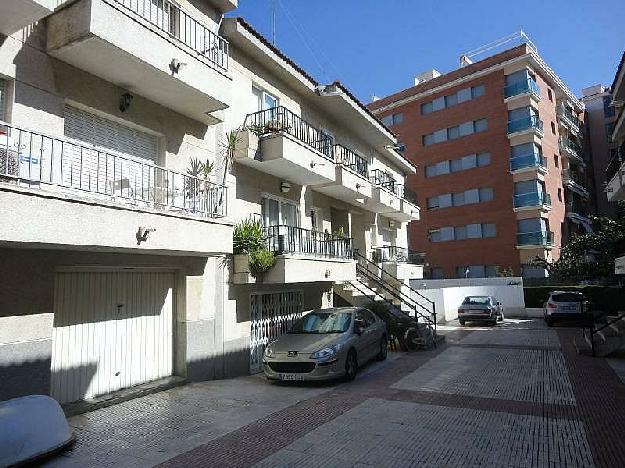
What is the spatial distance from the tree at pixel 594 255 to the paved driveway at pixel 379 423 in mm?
17341

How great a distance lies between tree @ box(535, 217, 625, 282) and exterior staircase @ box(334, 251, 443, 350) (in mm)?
13661

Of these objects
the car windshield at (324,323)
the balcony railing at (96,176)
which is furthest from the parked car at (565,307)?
the balcony railing at (96,176)

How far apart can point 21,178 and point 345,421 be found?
228 inches

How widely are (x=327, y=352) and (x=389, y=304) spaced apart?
7194mm

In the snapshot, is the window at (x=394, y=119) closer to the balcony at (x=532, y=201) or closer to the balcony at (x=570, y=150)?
the balcony at (x=532, y=201)

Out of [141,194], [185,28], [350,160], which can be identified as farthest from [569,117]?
[141,194]

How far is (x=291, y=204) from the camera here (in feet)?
47.0

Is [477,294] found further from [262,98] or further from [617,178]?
[262,98]

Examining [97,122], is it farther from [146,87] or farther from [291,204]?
[291,204]

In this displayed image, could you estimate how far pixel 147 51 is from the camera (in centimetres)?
788

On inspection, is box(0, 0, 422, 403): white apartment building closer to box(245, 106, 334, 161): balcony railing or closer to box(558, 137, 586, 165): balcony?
box(245, 106, 334, 161): balcony railing

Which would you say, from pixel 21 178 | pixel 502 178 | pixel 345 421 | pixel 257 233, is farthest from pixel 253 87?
pixel 502 178

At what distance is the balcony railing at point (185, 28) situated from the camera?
916cm

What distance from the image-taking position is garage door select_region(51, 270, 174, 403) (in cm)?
756
